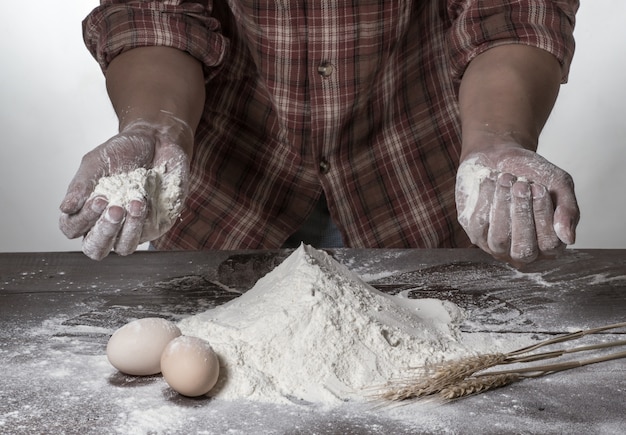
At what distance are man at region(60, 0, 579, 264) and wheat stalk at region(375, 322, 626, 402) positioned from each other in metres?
0.14

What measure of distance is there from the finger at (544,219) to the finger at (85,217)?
0.57m

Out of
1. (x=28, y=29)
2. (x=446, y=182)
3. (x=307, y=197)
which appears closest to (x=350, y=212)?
(x=307, y=197)

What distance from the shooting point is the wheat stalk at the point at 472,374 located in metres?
1.05

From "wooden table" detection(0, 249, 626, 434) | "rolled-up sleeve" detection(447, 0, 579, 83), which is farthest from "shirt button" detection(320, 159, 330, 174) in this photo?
"rolled-up sleeve" detection(447, 0, 579, 83)

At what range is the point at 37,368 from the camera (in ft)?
3.73

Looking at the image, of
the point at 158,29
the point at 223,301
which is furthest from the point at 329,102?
the point at 223,301

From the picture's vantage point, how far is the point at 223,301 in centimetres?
139

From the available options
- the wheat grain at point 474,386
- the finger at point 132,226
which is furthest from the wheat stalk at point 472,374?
the finger at point 132,226

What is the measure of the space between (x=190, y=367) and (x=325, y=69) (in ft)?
2.43

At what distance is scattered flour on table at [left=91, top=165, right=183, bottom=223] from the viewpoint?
3.92 ft

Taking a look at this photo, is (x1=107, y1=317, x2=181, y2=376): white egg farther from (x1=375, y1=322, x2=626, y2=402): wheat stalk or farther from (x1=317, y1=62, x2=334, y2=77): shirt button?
→ (x1=317, y1=62, x2=334, y2=77): shirt button

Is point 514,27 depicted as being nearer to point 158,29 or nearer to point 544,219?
point 544,219

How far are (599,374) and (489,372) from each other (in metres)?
0.14

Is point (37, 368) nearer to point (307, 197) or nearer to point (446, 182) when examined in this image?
point (307, 197)
